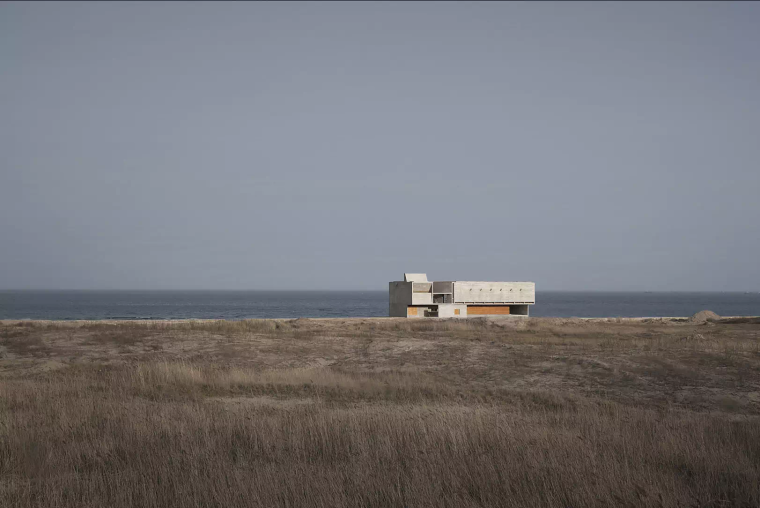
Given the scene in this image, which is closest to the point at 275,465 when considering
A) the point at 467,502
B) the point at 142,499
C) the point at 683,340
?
the point at 142,499

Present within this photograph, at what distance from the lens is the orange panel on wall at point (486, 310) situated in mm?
67062

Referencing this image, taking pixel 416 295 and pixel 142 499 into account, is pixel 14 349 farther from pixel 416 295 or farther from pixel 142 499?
pixel 416 295

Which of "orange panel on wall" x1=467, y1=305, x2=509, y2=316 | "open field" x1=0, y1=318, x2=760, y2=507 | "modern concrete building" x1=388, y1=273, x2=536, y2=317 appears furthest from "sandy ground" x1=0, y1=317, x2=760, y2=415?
"orange panel on wall" x1=467, y1=305, x2=509, y2=316

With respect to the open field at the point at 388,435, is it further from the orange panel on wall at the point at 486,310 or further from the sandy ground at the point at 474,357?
the orange panel on wall at the point at 486,310

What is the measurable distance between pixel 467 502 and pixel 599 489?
5.39ft

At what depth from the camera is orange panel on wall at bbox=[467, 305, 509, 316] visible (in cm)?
6706

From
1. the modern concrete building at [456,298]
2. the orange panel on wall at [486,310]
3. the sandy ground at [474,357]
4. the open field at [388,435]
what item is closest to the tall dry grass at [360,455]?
the open field at [388,435]

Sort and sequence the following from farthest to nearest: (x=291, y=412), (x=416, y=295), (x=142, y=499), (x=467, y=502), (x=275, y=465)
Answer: (x=416, y=295) → (x=291, y=412) → (x=275, y=465) → (x=142, y=499) → (x=467, y=502)

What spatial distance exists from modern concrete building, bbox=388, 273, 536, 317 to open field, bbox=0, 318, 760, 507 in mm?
41018

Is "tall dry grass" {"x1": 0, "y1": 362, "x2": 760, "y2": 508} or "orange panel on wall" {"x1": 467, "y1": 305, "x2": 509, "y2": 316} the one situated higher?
"tall dry grass" {"x1": 0, "y1": 362, "x2": 760, "y2": 508}

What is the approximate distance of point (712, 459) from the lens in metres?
8.63

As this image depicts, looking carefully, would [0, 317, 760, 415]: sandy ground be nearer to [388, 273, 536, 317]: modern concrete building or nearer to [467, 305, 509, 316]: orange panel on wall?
[388, 273, 536, 317]: modern concrete building

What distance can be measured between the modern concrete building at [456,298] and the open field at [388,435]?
1615 inches

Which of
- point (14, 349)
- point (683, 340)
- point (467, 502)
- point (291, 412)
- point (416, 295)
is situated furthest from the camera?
point (416, 295)
